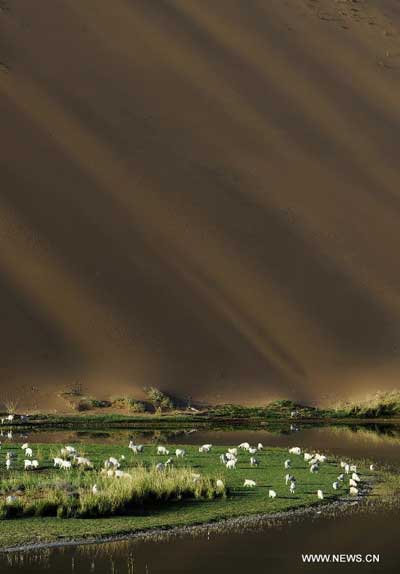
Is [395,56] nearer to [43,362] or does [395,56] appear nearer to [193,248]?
[193,248]

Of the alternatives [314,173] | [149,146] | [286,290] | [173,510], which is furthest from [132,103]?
[173,510]

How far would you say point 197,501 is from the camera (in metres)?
16.3

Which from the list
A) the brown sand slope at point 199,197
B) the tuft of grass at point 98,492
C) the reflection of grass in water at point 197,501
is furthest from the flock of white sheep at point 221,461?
the brown sand slope at point 199,197

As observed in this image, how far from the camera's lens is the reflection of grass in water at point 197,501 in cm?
1401

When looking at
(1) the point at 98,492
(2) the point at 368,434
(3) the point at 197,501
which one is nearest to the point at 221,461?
(3) the point at 197,501

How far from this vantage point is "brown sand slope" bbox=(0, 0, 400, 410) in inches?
1496

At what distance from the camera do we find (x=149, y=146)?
4841cm

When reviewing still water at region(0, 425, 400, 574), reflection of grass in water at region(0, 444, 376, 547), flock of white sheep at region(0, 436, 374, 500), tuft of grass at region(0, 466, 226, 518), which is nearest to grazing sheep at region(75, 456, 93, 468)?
flock of white sheep at region(0, 436, 374, 500)

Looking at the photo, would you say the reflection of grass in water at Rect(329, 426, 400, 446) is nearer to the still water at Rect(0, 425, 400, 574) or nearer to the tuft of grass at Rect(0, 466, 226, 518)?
the tuft of grass at Rect(0, 466, 226, 518)

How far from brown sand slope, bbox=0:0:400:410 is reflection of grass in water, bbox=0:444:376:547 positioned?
45.8 feet

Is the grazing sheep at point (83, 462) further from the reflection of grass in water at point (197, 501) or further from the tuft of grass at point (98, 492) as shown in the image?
the tuft of grass at point (98, 492)

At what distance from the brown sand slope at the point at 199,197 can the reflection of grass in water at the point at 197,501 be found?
45.8ft

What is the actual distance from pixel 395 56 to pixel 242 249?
20.5 metres

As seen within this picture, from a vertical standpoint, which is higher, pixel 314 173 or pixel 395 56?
pixel 395 56
